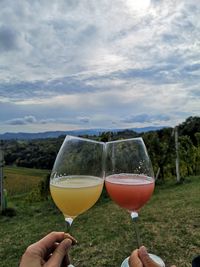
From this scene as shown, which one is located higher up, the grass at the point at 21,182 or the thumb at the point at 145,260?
Result: the thumb at the point at 145,260

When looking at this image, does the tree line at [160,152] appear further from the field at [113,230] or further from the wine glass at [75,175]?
the wine glass at [75,175]

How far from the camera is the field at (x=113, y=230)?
372 centimetres

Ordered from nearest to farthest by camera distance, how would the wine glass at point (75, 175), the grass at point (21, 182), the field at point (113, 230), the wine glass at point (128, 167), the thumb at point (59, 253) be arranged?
the thumb at point (59, 253)
the wine glass at point (75, 175)
the wine glass at point (128, 167)
the field at point (113, 230)
the grass at point (21, 182)

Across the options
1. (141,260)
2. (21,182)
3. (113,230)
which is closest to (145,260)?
(141,260)

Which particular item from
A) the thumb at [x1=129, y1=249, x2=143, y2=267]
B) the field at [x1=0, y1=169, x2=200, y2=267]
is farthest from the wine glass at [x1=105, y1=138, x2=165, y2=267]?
the field at [x1=0, y1=169, x2=200, y2=267]

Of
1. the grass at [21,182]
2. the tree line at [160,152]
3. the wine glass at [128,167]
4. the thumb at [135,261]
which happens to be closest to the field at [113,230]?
the tree line at [160,152]

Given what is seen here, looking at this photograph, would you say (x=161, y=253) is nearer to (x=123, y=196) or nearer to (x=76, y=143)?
(x=123, y=196)

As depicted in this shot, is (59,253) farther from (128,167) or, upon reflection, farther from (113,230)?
(113,230)

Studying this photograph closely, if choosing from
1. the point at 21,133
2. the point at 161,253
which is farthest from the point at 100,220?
the point at 21,133

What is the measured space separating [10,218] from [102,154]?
17.1 ft

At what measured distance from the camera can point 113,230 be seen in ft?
15.2

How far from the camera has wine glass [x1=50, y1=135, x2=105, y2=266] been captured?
4.46 ft

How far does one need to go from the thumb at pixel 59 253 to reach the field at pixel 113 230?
90.2 inches

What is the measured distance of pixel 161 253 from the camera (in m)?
3.69
